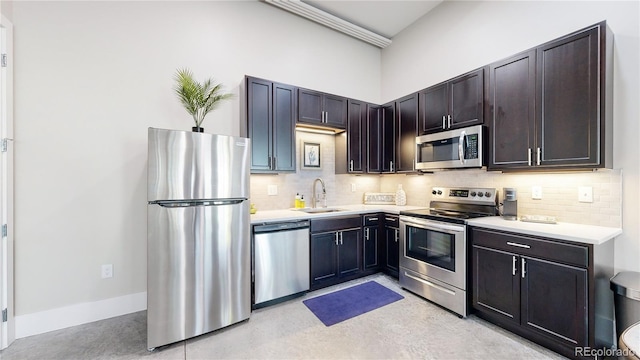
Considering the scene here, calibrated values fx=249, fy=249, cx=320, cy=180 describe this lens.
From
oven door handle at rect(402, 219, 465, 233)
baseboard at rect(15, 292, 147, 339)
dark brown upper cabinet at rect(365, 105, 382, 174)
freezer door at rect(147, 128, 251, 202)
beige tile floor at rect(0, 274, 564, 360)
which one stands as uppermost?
dark brown upper cabinet at rect(365, 105, 382, 174)

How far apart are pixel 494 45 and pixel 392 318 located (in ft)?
10.1

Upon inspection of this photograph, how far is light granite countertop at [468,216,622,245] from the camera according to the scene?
1692mm

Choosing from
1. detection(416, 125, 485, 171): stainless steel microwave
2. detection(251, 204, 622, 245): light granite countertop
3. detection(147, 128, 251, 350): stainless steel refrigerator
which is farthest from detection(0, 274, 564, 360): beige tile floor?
detection(416, 125, 485, 171): stainless steel microwave

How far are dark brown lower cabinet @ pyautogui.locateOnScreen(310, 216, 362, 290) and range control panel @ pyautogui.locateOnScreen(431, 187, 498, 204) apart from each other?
1071mm

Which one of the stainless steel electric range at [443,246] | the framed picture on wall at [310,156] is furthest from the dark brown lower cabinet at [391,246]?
the framed picture on wall at [310,156]

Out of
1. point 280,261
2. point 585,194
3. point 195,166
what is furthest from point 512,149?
point 195,166

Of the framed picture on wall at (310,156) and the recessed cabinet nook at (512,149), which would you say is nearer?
the recessed cabinet nook at (512,149)

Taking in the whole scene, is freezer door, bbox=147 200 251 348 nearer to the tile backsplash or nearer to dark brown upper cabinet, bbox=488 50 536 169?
the tile backsplash

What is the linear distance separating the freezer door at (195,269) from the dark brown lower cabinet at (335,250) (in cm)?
82

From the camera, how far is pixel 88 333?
211 centimetres

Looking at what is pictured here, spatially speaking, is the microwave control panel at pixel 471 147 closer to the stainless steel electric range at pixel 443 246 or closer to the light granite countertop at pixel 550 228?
the stainless steel electric range at pixel 443 246

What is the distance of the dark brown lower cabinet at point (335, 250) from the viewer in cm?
283

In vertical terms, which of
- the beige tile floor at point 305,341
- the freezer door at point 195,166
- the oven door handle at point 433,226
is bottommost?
the beige tile floor at point 305,341

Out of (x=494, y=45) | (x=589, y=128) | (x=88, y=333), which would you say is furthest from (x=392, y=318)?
(x=494, y=45)
